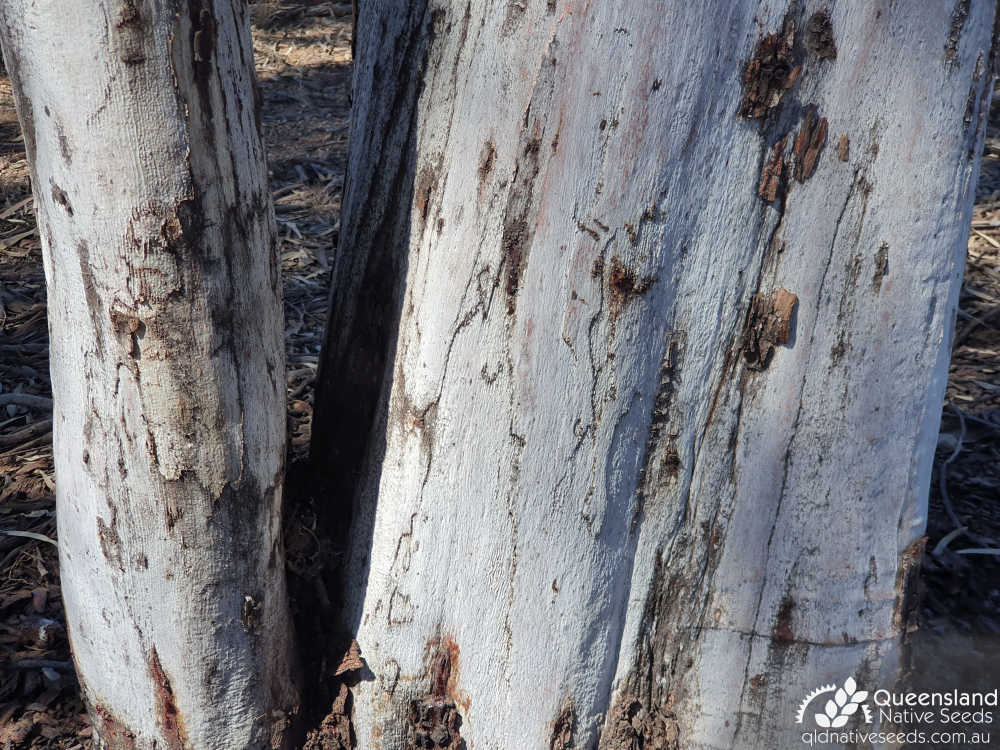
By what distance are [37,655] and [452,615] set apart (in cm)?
112

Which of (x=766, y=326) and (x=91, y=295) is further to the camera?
(x=766, y=326)

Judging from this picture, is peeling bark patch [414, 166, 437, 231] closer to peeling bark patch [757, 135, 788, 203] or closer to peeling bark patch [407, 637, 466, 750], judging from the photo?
peeling bark patch [757, 135, 788, 203]

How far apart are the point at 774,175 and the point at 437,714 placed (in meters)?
1.16

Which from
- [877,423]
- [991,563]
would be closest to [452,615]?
[877,423]

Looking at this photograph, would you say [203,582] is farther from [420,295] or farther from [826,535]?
[826,535]

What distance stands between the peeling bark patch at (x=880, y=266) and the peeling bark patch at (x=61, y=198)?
129 cm

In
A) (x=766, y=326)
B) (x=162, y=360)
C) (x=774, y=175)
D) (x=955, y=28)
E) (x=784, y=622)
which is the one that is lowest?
(x=784, y=622)

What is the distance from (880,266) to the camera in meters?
1.46

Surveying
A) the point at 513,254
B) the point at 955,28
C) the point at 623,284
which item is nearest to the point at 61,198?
the point at 513,254

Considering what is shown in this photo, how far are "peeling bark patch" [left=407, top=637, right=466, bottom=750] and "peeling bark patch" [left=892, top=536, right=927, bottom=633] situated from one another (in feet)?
2.86

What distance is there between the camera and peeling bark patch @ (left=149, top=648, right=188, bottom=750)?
150 centimetres

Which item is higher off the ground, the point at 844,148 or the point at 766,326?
Result: the point at 844,148

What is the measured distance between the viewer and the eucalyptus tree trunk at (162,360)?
46.7 inches

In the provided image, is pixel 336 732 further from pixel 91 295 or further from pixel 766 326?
pixel 766 326
